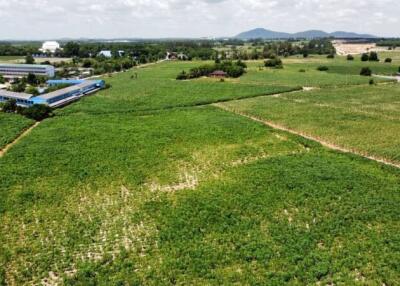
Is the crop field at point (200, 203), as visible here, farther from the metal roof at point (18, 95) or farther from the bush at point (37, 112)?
the metal roof at point (18, 95)

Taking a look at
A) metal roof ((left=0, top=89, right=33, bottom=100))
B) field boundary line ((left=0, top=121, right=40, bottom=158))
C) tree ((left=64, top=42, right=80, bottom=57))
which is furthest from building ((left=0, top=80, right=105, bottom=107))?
tree ((left=64, top=42, right=80, bottom=57))

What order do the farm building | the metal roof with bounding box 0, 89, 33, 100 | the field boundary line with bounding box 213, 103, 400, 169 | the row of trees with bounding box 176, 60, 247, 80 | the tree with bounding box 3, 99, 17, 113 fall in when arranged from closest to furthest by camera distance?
the field boundary line with bounding box 213, 103, 400, 169 < the tree with bounding box 3, 99, 17, 113 < the metal roof with bounding box 0, 89, 33, 100 < the row of trees with bounding box 176, 60, 247, 80 < the farm building

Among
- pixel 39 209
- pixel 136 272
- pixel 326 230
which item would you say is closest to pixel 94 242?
pixel 136 272

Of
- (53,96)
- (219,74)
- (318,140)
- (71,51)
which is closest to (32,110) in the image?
(53,96)

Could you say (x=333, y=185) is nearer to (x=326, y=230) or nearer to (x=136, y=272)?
(x=326, y=230)

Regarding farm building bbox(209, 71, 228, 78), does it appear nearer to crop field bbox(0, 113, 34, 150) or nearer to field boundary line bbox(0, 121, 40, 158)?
field boundary line bbox(0, 121, 40, 158)

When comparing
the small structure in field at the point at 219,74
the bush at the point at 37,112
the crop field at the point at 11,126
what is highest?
the small structure in field at the point at 219,74

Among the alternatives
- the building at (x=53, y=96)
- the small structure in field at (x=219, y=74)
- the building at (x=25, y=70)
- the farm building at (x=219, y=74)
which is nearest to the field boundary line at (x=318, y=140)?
the building at (x=53, y=96)
